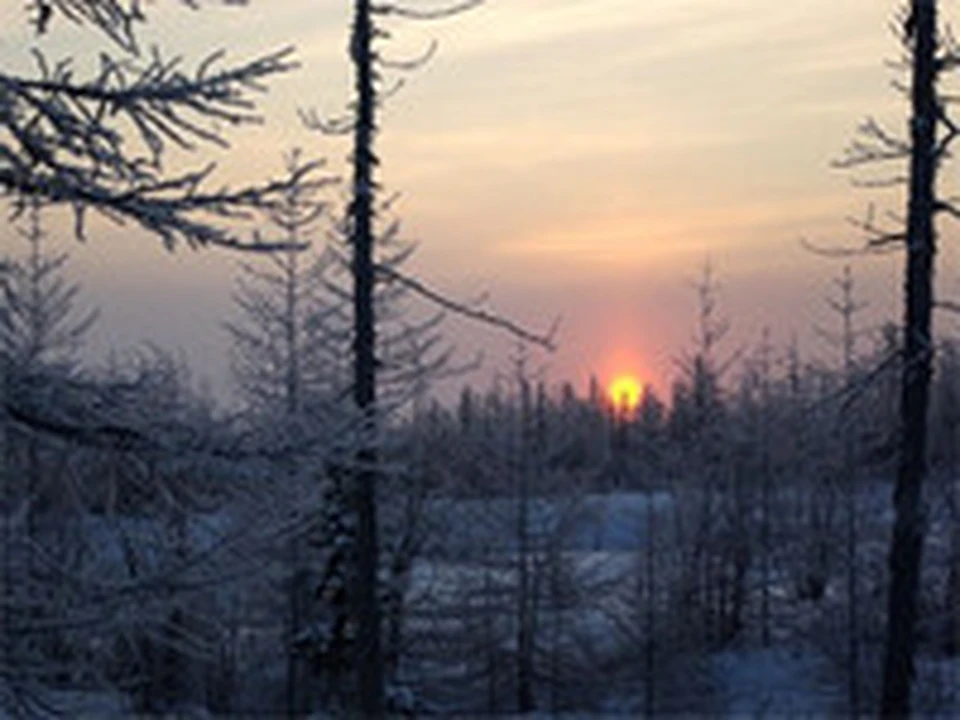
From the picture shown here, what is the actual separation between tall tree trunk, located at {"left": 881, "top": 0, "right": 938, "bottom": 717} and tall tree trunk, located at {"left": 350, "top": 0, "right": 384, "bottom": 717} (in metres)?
6.87

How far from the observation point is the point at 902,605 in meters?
15.4

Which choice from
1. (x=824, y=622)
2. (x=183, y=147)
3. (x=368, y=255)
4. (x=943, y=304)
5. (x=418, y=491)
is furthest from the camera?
(x=824, y=622)

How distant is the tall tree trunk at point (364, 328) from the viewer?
65.8ft

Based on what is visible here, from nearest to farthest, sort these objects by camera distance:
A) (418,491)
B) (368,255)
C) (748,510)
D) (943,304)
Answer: (943,304) < (368,255) < (418,491) < (748,510)

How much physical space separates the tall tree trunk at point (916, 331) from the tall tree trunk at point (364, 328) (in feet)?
22.6

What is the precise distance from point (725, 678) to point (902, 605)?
32.8m

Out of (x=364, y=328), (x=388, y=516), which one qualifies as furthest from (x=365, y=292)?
(x=388, y=516)

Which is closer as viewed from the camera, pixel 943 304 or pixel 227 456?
pixel 227 456

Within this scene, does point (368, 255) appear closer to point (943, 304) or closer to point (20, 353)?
point (943, 304)

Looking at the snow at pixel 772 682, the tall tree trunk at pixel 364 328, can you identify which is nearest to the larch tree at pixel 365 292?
the tall tree trunk at pixel 364 328

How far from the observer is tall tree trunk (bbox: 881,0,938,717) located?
1538 cm

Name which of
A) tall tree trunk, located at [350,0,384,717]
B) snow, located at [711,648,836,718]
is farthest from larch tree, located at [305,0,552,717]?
snow, located at [711,648,836,718]

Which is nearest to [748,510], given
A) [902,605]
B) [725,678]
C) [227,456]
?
[725,678]

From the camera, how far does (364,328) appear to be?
20469 millimetres
